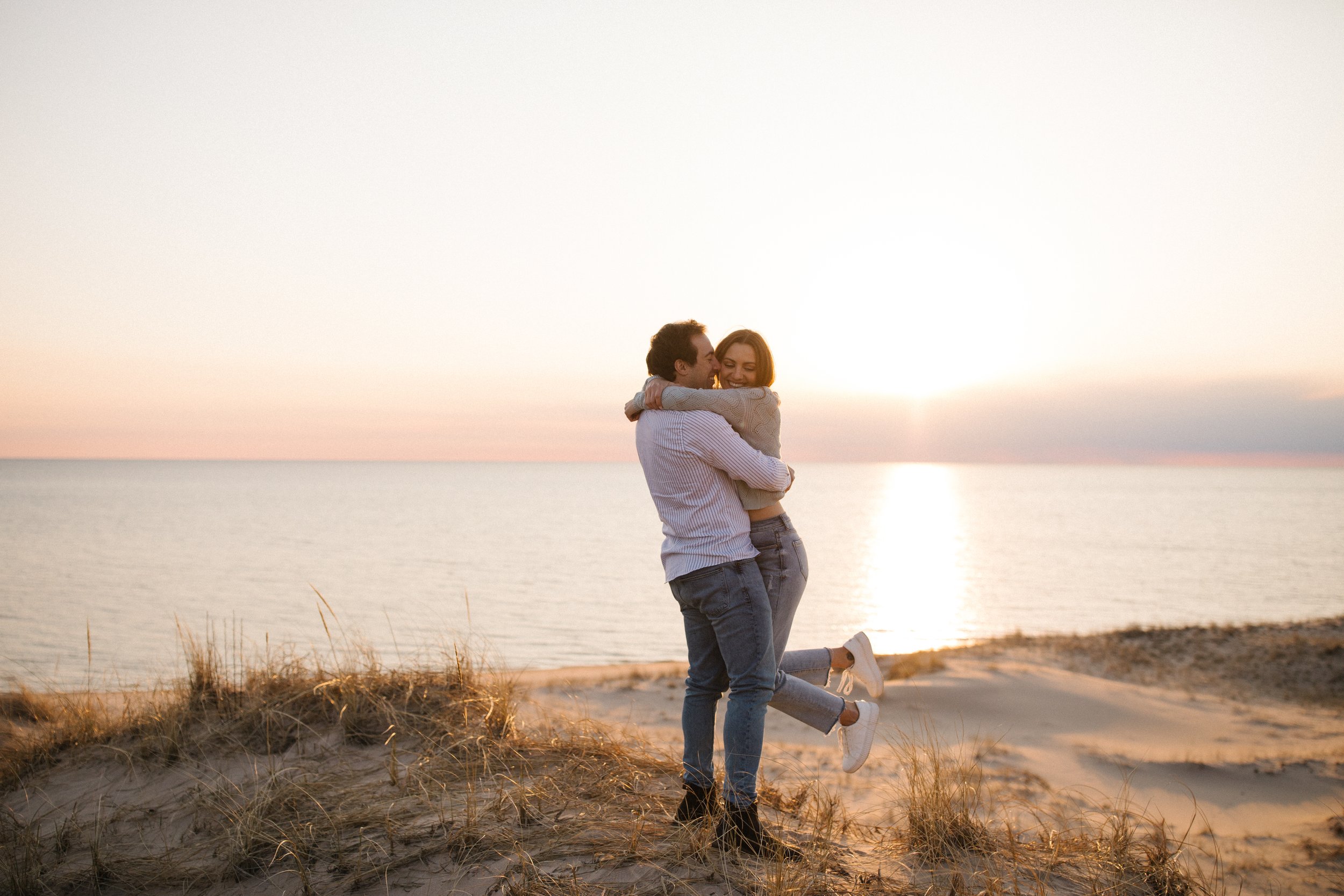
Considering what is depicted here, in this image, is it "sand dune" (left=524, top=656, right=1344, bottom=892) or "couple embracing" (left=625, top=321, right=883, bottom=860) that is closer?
"couple embracing" (left=625, top=321, right=883, bottom=860)

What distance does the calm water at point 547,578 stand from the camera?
18.7m

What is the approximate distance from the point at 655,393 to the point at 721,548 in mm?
718

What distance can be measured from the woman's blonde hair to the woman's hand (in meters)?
0.32

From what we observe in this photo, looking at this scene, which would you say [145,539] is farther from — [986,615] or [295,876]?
[295,876]

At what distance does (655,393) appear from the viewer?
10.9 feet

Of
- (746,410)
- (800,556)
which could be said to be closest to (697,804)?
(800,556)

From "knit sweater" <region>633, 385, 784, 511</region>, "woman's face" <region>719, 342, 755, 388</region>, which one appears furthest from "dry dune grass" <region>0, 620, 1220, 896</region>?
"woman's face" <region>719, 342, 755, 388</region>

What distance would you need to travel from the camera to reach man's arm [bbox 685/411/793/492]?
314 cm

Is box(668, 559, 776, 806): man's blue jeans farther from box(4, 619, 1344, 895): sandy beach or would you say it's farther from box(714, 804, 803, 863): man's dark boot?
box(4, 619, 1344, 895): sandy beach

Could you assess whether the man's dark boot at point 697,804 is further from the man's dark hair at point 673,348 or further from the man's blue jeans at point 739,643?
the man's dark hair at point 673,348

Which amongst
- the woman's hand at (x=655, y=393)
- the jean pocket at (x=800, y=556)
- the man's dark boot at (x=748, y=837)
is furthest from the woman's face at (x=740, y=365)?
the man's dark boot at (x=748, y=837)

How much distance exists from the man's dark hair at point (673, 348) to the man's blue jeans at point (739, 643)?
887 millimetres

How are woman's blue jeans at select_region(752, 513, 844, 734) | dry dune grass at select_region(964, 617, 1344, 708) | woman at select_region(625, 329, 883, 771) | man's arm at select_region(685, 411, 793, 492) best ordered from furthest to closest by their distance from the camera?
dry dune grass at select_region(964, 617, 1344, 708) → woman's blue jeans at select_region(752, 513, 844, 734) → woman at select_region(625, 329, 883, 771) → man's arm at select_region(685, 411, 793, 492)

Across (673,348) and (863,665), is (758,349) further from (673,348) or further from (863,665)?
(863,665)
